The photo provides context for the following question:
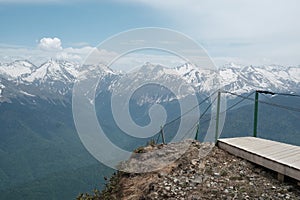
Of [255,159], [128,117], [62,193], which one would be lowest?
[62,193]

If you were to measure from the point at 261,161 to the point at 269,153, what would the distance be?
1.47 feet

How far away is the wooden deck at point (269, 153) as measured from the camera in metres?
9.02

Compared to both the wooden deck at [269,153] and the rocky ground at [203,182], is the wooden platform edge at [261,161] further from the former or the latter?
the rocky ground at [203,182]

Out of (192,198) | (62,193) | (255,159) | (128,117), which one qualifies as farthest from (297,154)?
(62,193)

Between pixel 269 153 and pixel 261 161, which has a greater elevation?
pixel 269 153

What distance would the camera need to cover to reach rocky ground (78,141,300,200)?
28.8ft

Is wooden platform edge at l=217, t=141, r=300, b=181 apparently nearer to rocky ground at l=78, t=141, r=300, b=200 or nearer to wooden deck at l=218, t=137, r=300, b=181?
wooden deck at l=218, t=137, r=300, b=181

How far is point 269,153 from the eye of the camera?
10.3 meters

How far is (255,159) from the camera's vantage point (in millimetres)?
10367

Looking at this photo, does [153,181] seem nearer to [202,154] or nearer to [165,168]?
[165,168]

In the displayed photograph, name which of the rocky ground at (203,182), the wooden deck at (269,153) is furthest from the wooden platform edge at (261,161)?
the rocky ground at (203,182)

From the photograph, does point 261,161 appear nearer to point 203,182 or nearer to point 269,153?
point 269,153

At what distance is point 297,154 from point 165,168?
4.03 metres

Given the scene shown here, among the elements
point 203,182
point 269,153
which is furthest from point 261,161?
point 203,182
